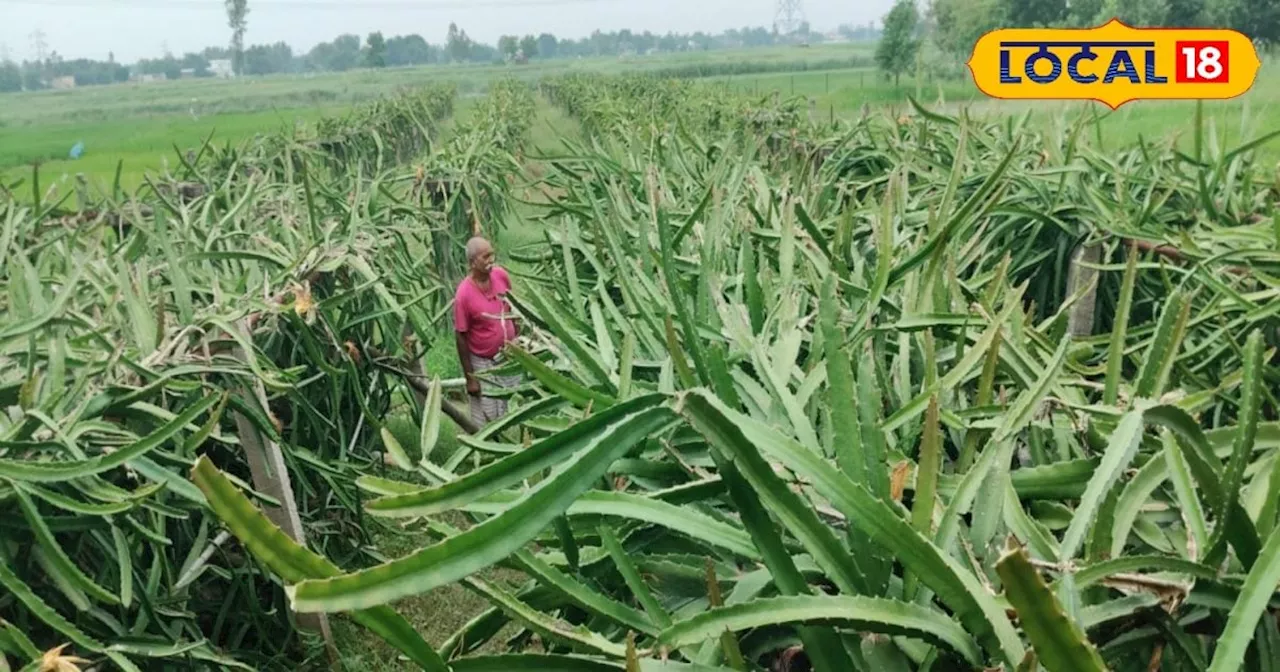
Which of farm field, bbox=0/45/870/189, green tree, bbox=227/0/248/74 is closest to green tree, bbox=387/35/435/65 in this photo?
green tree, bbox=227/0/248/74

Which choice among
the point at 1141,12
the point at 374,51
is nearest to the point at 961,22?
the point at 1141,12

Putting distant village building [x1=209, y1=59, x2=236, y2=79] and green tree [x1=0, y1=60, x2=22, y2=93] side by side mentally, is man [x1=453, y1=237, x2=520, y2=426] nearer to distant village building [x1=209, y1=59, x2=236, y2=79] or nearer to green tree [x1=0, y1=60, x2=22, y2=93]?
green tree [x1=0, y1=60, x2=22, y2=93]

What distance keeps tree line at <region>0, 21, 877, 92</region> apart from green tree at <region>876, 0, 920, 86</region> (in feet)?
156

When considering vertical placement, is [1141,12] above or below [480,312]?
above

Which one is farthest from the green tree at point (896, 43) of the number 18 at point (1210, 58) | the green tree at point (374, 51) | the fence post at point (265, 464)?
the green tree at point (374, 51)

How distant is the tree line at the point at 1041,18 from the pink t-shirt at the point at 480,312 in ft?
54.2

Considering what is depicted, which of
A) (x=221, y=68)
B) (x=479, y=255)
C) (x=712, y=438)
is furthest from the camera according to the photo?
(x=221, y=68)

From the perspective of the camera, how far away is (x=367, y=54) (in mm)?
68875

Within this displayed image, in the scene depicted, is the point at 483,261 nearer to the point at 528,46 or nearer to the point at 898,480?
the point at 898,480

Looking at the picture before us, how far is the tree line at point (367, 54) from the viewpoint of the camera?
6309 centimetres

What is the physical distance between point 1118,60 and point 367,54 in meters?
64.0

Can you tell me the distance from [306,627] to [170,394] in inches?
36.9

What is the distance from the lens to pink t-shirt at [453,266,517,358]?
158 inches

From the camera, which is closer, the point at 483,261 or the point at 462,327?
the point at 483,261
